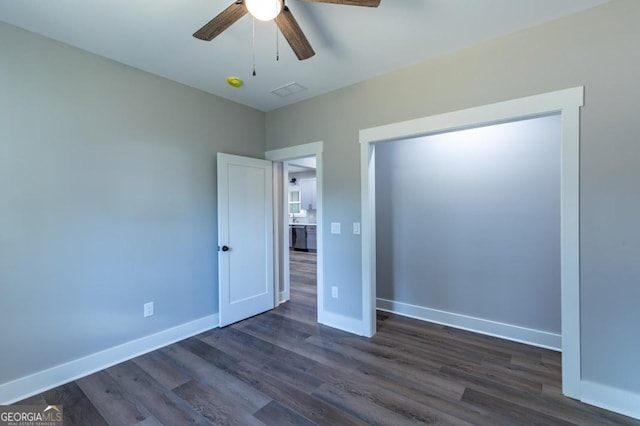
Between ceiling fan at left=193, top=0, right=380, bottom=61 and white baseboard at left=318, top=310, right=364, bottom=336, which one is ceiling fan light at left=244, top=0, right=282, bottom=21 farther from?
white baseboard at left=318, top=310, right=364, bottom=336

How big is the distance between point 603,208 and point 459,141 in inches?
63.2

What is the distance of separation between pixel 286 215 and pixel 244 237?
900 millimetres

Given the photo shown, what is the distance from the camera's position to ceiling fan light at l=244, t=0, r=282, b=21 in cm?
142

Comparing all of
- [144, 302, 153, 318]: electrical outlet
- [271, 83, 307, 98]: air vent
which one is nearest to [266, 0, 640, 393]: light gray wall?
[271, 83, 307, 98]: air vent

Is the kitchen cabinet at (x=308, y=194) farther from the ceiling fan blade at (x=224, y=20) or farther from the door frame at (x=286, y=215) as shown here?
the ceiling fan blade at (x=224, y=20)

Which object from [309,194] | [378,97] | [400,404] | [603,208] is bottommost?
[400,404]

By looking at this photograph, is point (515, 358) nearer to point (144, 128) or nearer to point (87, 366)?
point (87, 366)

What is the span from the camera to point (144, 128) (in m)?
2.79

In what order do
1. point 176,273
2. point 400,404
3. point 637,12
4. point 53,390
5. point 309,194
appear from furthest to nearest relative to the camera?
point 309,194 → point 176,273 → point 53,390 → point 400,404 → point 637,12

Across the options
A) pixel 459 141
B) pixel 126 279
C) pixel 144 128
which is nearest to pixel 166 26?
pixel 144 128

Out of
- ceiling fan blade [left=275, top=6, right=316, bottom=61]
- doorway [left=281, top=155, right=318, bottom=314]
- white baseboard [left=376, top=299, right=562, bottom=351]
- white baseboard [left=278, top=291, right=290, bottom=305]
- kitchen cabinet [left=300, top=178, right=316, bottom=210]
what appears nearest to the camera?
ceiling fan blade [left=275, top=6, right=316, bottom=61]

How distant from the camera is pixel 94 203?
2469mm

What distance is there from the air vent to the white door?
0.89 m

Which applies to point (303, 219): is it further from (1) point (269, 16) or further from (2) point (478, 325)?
(1) point (269, 16)
